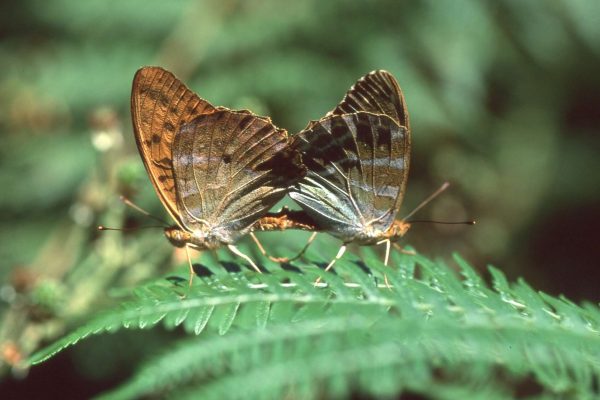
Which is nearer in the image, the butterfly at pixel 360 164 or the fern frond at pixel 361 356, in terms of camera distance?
the fern frond at pixel 361 356

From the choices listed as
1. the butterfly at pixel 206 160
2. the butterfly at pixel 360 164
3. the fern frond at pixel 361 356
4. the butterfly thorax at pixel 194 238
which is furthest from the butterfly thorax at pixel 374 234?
A: the fern frond at pixel 361 356

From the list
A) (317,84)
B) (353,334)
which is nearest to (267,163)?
(353,334)

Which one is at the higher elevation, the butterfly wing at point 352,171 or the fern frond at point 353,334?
the butterfly wing at point 352,171

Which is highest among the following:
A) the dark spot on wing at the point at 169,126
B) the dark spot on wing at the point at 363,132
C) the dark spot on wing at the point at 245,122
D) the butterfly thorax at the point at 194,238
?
the dark spot on wing at the point at 169,126

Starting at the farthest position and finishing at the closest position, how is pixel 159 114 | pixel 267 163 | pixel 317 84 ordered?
pixel 317 84 → pixel 267 163 → pixel 159 114

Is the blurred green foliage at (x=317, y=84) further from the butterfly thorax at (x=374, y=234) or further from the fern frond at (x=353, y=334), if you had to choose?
the fern frond at (x=353, y=334)

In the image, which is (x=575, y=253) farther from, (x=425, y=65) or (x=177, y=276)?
(x=177, y=276)

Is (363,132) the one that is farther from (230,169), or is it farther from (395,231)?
(230,169)

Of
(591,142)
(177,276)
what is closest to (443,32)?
(591,142)
